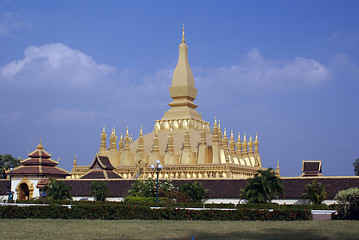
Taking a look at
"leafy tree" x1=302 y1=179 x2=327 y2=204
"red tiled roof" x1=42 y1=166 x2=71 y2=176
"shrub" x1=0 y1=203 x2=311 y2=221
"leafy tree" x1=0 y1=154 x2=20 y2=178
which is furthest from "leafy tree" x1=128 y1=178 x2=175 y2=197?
"leafy tree" x1=0 y1=154 x2=20 y2=178

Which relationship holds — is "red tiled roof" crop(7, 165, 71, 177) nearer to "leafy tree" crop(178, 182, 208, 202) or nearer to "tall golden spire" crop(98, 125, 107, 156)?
"tall golden spire" crop(98, 125, 107, 156)

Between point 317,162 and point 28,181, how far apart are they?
1097 inches

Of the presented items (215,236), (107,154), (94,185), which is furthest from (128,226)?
(107,154)

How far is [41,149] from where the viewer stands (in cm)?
4678

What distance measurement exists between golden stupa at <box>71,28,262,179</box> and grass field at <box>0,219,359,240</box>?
76.3 feet

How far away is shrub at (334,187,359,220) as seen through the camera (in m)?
→ 23.2

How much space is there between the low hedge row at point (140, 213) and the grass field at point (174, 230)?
2125 mm

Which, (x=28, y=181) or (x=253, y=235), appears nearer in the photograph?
(x=253, y=235)

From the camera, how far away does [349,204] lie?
77.3 feet

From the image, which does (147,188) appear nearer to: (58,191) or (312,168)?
(58,191)

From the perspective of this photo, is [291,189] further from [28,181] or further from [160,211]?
[28,181]

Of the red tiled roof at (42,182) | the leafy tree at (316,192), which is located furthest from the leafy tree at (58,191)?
the leafy tree at (316,192)

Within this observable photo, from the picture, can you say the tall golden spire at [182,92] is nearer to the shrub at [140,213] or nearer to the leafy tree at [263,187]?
the leafy tree at [263,187]

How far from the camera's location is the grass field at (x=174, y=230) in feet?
57.9
